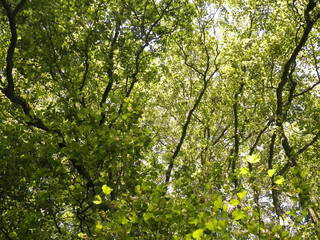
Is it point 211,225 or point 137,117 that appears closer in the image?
point 211,225

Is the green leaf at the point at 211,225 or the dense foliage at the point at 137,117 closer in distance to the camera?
the green leaf at the point at 211,225

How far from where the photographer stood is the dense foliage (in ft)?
10.6

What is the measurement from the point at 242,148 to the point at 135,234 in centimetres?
1496

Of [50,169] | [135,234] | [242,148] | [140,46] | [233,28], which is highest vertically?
[233,28]

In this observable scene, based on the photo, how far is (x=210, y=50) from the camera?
14164 millimetres

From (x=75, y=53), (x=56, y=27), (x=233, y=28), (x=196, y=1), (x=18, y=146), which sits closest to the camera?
Result: (x=18, y=146)

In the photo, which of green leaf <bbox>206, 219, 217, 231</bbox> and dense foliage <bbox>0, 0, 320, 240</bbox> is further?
dense foliage <bbox>0, 0, 320, 240</bbox>

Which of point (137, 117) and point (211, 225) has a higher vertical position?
point (137, 117)

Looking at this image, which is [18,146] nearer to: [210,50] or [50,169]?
[50,169]

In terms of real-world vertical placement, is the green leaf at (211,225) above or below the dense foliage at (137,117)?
below

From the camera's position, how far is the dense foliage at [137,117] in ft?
10.6

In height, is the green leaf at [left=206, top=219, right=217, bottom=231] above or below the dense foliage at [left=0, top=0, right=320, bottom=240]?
below

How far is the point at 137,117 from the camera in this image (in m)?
4.27

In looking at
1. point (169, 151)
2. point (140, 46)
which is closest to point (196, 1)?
point (140, 46)
